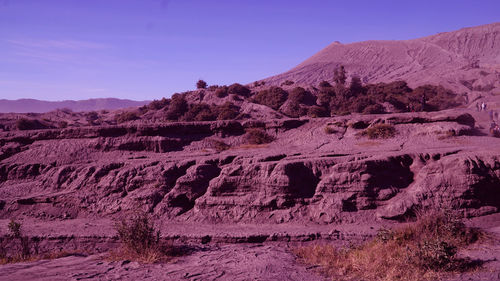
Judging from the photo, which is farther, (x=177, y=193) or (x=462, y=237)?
(x=177, y=193)

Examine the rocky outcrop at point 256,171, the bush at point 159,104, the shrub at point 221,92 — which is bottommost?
the rocky outcrop at point 256,171

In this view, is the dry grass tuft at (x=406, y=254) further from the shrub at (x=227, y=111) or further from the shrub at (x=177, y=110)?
the shrub at (x=177, y=110)

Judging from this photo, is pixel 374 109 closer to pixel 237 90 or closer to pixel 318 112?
pixel 318 112

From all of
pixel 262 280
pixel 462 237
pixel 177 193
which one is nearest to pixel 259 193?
pixel 177 193

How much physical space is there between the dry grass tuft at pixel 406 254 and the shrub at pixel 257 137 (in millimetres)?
8834

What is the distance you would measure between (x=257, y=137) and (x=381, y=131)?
581 cm

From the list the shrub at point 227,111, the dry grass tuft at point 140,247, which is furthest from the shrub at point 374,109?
the dry grass tuft at point 140,247

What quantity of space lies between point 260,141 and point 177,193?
5787mm

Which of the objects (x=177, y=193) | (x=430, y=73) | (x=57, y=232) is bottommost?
(x=57, y=232)

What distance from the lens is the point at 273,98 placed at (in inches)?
1599

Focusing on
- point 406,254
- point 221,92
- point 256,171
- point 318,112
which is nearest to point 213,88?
point 221,92

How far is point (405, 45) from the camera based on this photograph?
9544cm

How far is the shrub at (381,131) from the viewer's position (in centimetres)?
1670

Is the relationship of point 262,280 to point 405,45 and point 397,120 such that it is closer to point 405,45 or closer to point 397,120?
point 397,120
